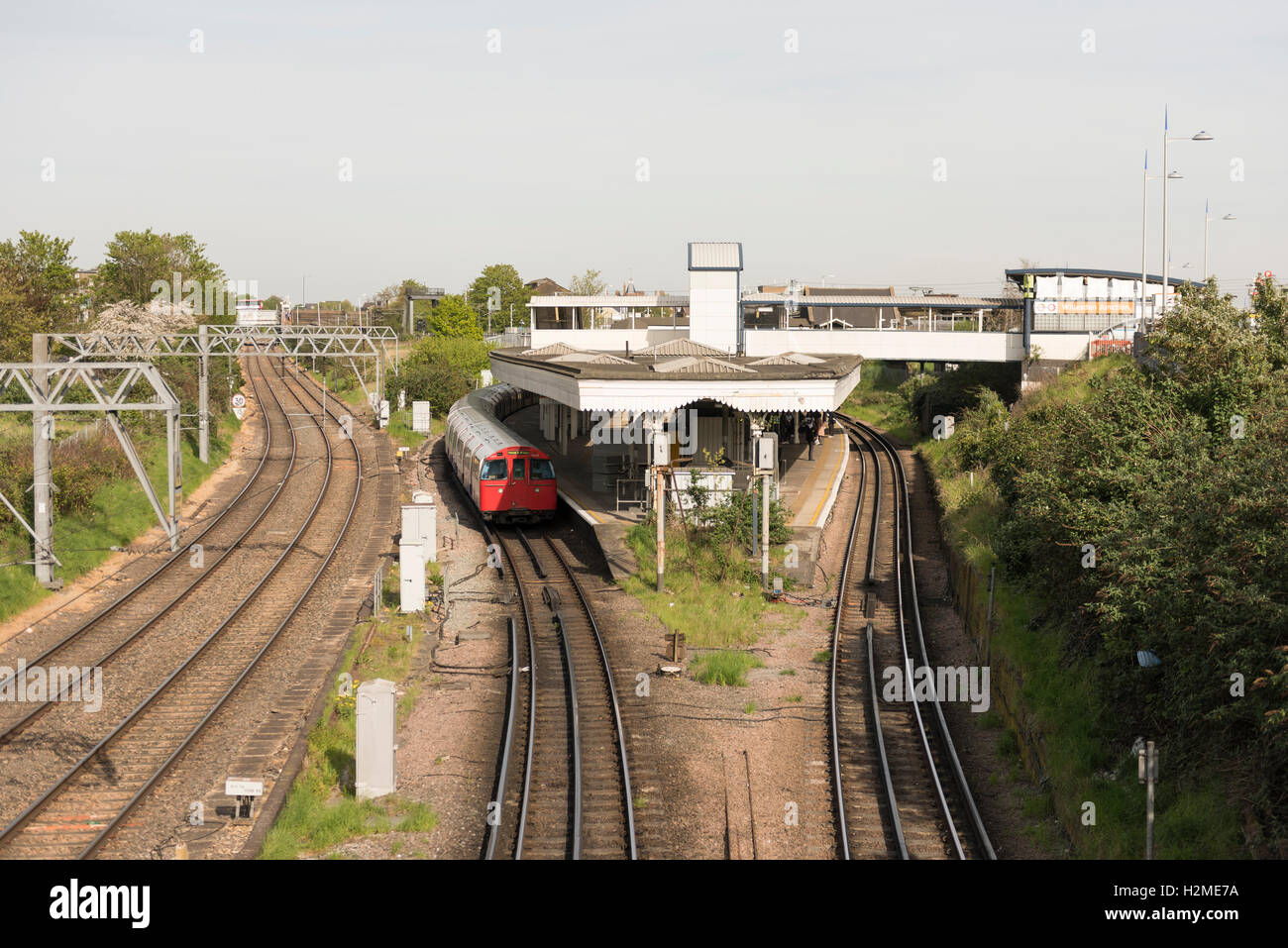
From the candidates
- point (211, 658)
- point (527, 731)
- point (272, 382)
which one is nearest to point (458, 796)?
point (527, 731)

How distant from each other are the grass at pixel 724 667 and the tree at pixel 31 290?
109 ft

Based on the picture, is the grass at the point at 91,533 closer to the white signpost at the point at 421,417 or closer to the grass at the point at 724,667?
the grass at the point at 724,667

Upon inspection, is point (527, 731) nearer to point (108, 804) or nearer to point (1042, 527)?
point (108, 804)

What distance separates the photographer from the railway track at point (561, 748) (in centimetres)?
1215

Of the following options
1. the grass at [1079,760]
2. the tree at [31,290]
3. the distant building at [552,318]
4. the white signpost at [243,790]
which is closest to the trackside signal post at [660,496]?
the grass at [1079,760]

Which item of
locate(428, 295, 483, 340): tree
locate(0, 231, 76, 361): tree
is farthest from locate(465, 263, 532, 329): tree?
locate(0, 231, 76, 361): tree

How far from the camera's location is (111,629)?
20547mm

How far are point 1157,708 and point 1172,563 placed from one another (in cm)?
173

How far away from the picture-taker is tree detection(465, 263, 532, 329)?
106625 mm

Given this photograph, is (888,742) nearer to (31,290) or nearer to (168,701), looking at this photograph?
(168,701)

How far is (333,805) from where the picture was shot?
42.7 feet

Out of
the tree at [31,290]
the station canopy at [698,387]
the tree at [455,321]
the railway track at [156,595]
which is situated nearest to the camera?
the railway track at [156,595]

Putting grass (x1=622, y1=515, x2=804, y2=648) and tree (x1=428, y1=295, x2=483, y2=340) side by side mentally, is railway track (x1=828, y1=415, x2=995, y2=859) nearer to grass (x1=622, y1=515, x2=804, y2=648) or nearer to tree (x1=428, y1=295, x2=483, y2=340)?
grass (x1=622, y1=515, x2=804, y2=648)

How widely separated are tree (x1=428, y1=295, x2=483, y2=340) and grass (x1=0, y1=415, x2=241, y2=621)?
1974 inches
